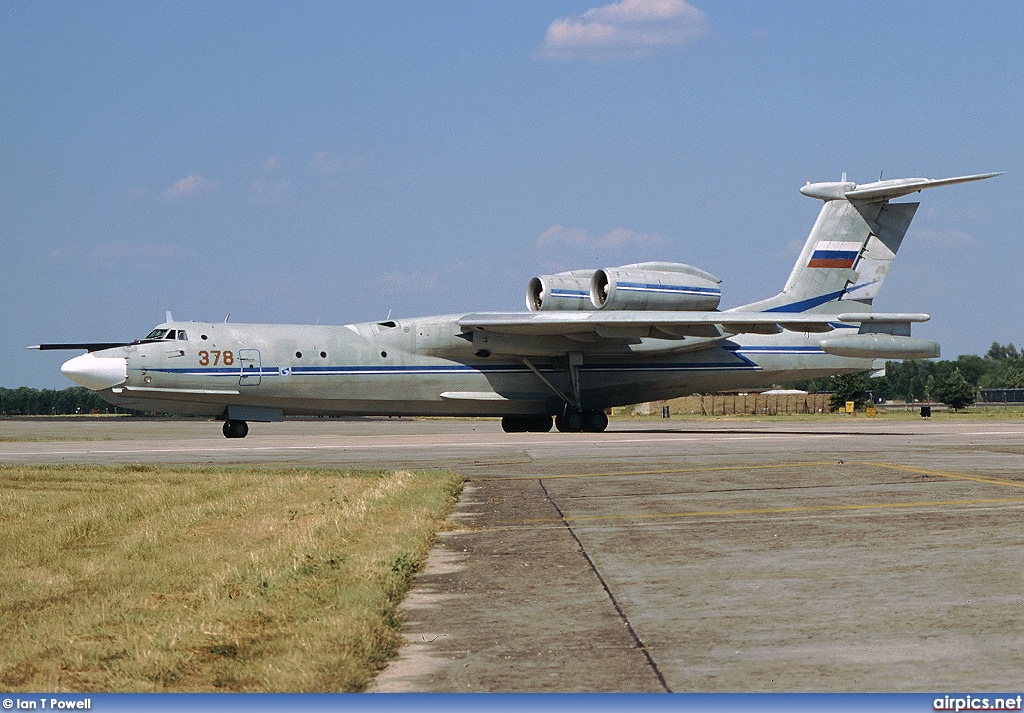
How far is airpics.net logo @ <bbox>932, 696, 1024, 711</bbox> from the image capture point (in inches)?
163

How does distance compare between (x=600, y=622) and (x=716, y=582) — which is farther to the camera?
(x=716, y=582)

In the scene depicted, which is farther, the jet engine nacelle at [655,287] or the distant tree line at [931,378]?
→ the distant tree line at [931,378]

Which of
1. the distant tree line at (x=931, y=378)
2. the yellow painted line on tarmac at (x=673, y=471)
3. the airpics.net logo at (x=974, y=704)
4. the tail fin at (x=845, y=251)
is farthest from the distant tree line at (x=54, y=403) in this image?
the airpics.net logo at (x=974, y=704)

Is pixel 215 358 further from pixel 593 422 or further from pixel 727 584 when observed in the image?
pixel 727 584

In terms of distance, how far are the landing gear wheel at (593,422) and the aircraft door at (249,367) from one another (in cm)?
965

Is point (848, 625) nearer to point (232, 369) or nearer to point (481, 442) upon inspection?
point (481, 442)

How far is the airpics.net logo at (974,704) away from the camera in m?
4.15

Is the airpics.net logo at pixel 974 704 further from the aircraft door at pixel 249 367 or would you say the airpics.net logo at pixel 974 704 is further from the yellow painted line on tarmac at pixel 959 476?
the aircraft door at pixel 249 367

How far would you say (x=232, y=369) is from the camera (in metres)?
27.4

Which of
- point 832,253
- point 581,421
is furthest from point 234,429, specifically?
point 832,253

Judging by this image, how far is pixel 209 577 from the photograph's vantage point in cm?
821

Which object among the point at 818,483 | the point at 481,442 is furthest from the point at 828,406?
the point at 818,483

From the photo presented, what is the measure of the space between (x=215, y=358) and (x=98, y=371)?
9.05ft

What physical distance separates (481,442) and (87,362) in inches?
388
